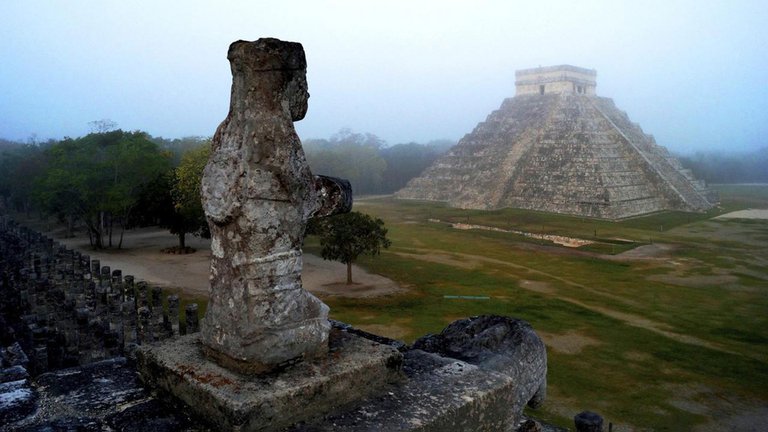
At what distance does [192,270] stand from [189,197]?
3.96 meters

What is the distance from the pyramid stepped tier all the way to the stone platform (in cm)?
3989

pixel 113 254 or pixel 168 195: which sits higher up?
pixel 168 195

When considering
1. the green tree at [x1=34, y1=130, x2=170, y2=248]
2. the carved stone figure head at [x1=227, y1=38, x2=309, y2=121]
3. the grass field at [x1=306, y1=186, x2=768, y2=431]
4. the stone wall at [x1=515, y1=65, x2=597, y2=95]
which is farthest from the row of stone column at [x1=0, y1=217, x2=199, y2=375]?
the stone wall at [x1=515, y1=65, x2=597, y2=95]

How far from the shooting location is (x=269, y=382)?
2.76m

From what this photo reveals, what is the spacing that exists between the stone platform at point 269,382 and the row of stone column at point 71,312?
398 centimetres

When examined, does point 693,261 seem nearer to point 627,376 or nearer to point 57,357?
point 627,376

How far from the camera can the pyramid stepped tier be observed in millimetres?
43906

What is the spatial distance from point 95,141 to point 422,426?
37264 mm

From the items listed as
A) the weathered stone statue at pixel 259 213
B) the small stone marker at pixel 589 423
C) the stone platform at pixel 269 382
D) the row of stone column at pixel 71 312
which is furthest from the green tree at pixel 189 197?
the weathered stone statue at pixel 259 213

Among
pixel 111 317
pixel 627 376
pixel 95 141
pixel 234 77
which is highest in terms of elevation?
pixel 95 141

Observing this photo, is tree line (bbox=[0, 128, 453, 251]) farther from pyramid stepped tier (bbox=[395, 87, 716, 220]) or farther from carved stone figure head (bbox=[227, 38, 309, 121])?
pyramid stepped tier (bbox=[395, 87, 716, 220])

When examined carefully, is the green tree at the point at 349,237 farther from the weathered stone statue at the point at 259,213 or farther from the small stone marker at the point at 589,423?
the weathered stone statue at the point at 259,213

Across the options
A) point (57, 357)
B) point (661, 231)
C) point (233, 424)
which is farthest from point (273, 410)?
point (661, 231)

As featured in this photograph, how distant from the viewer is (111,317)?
12703 millimetres
